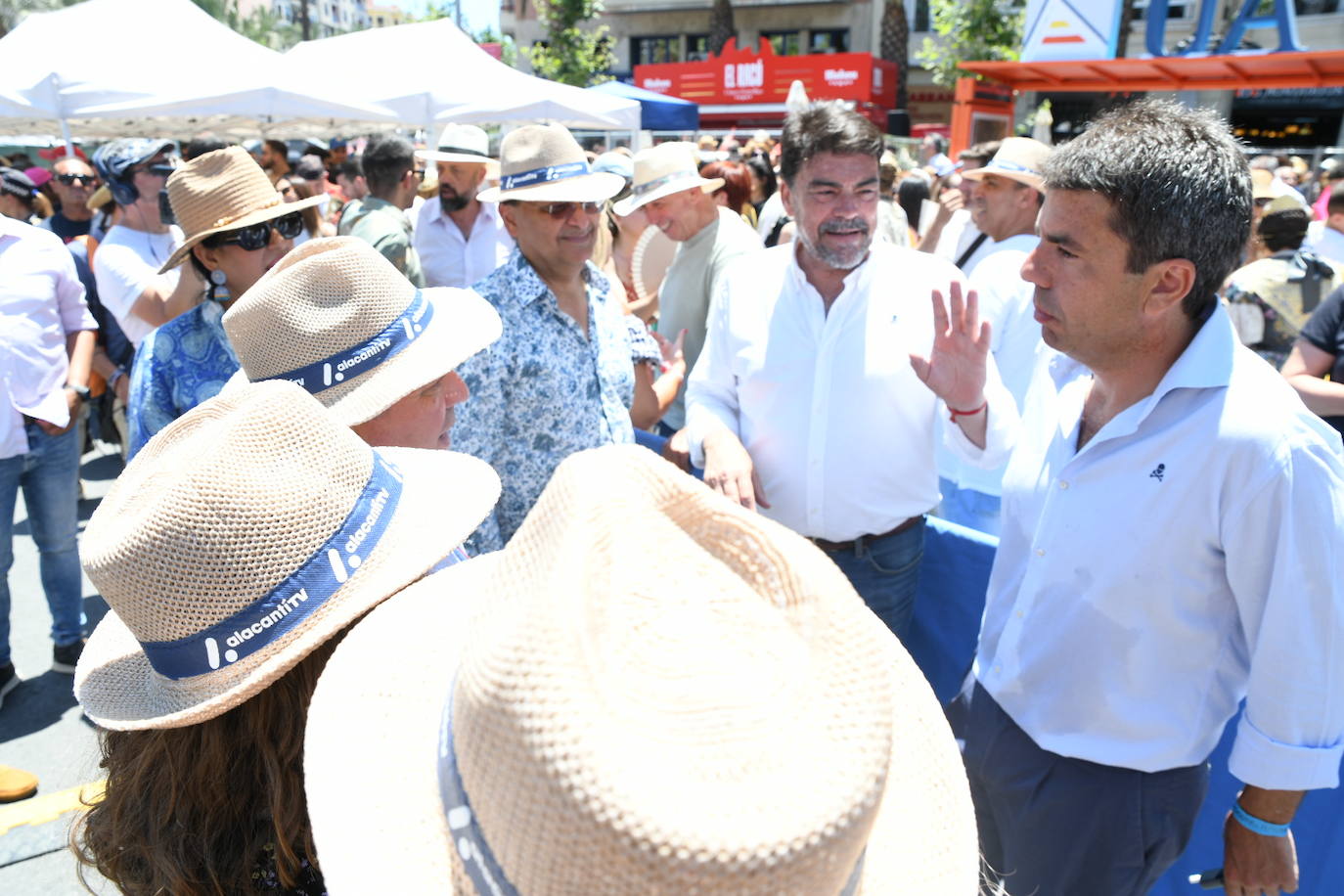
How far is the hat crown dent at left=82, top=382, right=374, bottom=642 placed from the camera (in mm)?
1081

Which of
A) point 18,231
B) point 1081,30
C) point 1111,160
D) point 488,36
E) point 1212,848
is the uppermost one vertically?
point 488,36

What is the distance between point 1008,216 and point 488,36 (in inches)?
2157

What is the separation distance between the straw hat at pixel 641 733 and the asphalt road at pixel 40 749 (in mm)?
1849

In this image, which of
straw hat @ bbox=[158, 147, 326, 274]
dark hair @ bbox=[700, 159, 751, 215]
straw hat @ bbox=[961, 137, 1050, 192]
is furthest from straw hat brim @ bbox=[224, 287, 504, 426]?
dark hair @ bbox=[700, 159, 751, 215]

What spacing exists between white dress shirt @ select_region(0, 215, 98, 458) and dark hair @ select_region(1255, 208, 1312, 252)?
6.22 meters

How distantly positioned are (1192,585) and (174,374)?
280 centimetres

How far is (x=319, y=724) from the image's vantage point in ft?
3.10

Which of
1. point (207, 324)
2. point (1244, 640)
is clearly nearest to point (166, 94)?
point (207, 324)

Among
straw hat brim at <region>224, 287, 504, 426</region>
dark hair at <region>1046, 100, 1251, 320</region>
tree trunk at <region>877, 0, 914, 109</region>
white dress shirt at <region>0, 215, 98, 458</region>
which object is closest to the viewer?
dark hair at <region>1046, 100, 1251, 320</region>

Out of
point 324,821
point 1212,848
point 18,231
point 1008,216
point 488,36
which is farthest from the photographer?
point 488,36

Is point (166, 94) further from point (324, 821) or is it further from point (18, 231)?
point (324, 821)

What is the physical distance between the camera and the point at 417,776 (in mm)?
913

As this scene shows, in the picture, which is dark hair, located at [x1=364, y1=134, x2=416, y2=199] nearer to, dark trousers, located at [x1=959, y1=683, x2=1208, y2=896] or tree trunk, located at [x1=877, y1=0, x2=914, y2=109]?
dark trousers, located at [x1=959, y1=683, x2=1208, y2=896]

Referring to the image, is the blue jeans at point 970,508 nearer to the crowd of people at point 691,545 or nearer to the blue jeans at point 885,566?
the crowd of people at point 691,545
